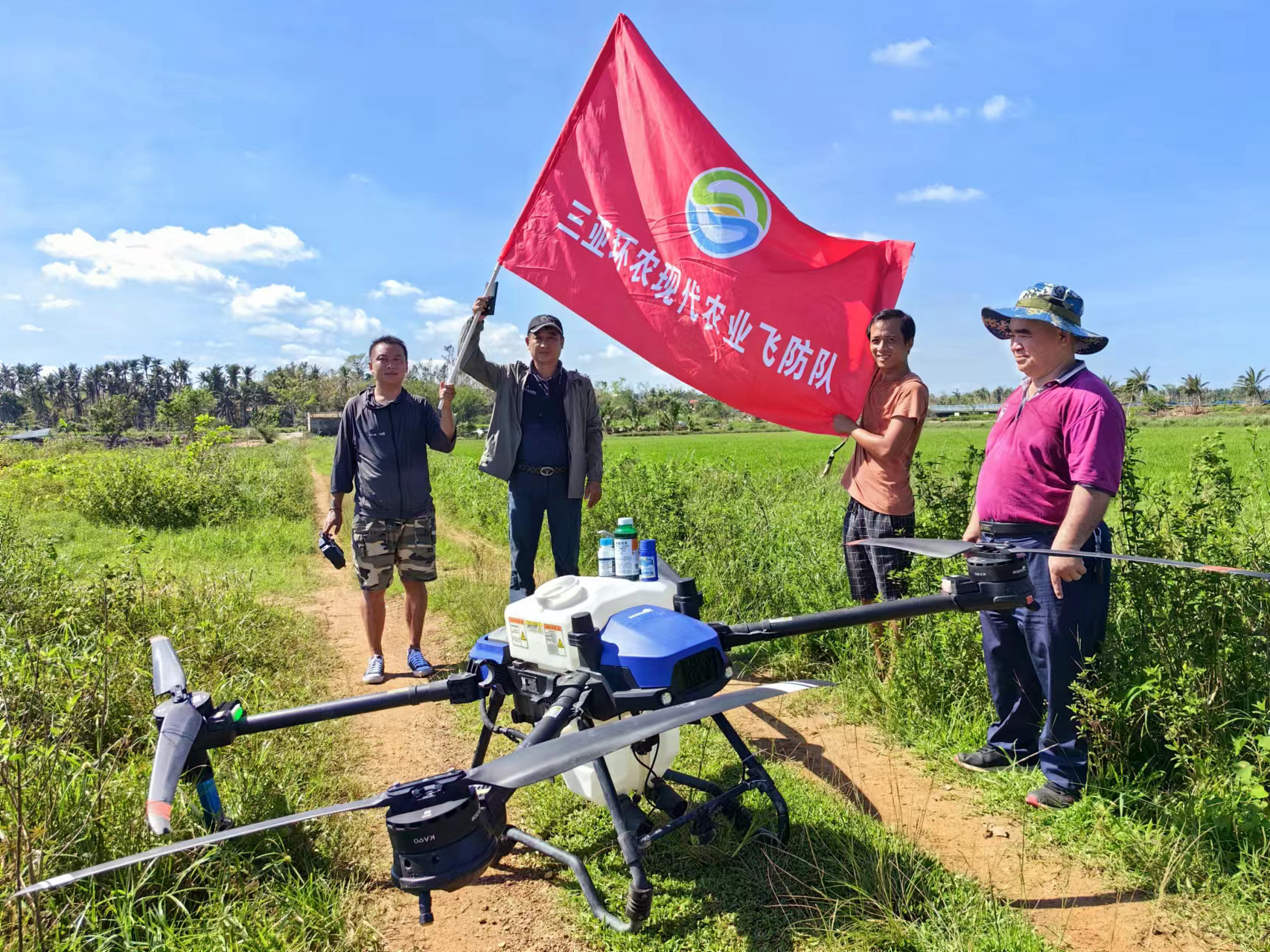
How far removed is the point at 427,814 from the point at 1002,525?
2.72 m

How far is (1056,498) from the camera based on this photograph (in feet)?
10.1

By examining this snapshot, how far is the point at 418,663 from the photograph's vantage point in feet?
16.7

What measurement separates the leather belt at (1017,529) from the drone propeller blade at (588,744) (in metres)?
1.83

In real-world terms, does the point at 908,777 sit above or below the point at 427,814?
below

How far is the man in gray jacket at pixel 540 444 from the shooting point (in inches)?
186

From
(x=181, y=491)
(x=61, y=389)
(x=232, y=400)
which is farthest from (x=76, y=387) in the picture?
(x=181, y=491)

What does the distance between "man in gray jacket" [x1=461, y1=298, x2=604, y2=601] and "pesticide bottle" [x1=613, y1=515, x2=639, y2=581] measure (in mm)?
1807

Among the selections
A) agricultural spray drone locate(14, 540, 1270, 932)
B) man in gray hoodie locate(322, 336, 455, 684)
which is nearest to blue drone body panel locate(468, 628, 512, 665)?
agricultural spray drone locate(14, 540, 1270, 932)

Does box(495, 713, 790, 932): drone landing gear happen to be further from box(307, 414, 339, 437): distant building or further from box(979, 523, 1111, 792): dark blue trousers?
box(307, 414, 339, 437): distant building

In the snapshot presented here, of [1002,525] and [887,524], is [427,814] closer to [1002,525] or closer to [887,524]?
[1002,525]

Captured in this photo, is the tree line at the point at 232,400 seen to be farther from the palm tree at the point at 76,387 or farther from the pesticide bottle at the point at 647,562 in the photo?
the pesticide bottle at the point at 647,562

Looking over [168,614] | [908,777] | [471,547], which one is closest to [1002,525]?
[908,777]

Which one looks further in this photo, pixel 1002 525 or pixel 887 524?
pixel 887 524

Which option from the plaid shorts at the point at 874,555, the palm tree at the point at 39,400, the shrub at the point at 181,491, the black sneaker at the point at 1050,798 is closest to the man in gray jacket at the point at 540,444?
the plaid shorts at the point at 874,555
